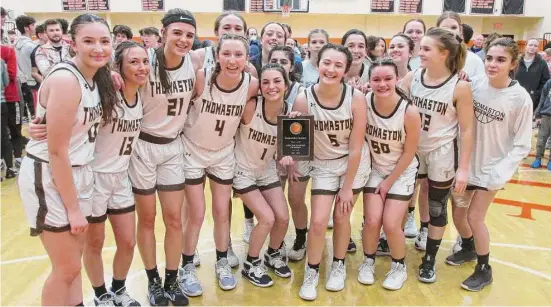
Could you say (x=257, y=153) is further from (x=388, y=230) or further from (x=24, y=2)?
(x=24, y=2)

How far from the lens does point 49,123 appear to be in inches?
83.6

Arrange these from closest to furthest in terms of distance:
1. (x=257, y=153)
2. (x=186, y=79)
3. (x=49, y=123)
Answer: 1. (x=49, y=123)
2. (x=186, y=79)
3. (x=257, y=153)

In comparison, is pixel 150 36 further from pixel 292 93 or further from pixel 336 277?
pixel 336 277

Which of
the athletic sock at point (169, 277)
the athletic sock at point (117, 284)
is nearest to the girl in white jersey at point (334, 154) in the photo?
the athletic sock at point (169, 277)

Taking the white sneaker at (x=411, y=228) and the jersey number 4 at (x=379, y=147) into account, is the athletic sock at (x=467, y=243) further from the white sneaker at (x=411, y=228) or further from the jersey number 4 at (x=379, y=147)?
the jersey number 4 at (x=379, y=147)

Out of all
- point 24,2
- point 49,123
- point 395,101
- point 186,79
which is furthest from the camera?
point 24,2

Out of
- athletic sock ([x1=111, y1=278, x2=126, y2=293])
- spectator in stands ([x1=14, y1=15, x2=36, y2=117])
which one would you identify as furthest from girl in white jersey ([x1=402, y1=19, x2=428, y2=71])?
spectator in stands ([x1=14, y1=15, x2=36, y2=117])

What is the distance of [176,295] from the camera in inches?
122

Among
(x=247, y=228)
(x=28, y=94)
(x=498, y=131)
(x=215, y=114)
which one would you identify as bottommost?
(x=247, y=228)

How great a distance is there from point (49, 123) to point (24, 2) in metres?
17.0

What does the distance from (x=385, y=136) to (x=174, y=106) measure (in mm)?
1510

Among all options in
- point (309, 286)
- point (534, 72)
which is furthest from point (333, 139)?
point (534, 72)

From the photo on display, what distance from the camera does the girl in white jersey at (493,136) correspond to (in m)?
3.14

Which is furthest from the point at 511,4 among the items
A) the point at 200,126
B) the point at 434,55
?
the point at 200,126
